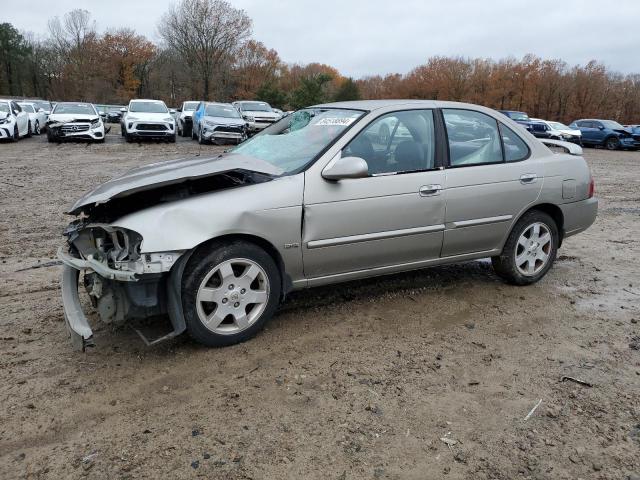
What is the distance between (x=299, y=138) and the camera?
4387mm

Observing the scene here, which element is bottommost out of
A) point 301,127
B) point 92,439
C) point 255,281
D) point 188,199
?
point 92,439

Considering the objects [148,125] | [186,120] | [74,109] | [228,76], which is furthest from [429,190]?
[228,76]

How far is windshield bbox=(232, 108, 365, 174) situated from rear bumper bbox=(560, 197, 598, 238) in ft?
7.51

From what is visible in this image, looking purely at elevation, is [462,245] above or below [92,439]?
above

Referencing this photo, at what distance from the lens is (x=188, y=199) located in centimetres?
353

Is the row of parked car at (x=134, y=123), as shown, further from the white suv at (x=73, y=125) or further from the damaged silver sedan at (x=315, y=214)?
the damaged silver sedan at (x=315, y=214)

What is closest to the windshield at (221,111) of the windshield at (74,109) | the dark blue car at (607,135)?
the windshield at (74,109)

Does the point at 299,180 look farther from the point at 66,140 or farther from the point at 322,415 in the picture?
the point at 66,140

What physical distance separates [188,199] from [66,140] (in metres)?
18.5

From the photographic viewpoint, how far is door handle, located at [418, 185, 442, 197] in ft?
13.9

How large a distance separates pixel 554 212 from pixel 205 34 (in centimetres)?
5582

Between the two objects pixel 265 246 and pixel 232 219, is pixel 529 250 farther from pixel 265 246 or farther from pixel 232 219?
pixel 232 219

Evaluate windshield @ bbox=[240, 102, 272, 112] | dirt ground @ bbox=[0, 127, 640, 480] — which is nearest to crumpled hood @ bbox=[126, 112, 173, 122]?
windshield @ bbox=[240, 102, 272, 112]

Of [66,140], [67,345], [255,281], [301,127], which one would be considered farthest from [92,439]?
[66,140]
